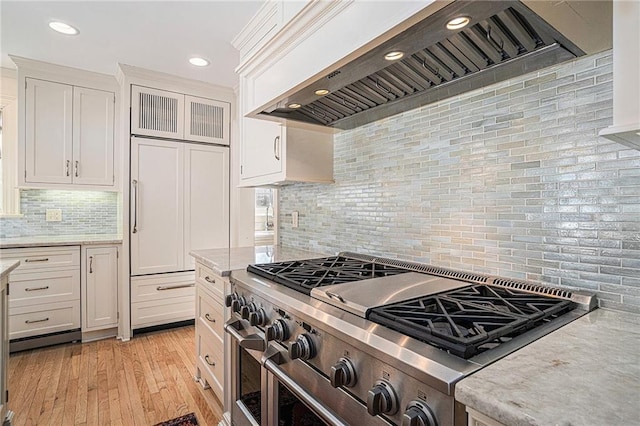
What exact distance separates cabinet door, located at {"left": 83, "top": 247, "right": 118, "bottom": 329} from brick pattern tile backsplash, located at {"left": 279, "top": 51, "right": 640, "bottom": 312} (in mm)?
2517

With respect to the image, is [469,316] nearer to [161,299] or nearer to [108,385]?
[108,385]

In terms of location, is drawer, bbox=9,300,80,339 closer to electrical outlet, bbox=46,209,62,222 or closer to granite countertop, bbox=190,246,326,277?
electrical outlet, bbox=46,209,62,222

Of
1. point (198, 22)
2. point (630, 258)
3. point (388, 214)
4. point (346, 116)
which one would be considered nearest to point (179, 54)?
point (198, 22)

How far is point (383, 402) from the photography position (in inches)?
28.1

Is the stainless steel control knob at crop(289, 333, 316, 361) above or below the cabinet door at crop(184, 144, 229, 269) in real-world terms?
below

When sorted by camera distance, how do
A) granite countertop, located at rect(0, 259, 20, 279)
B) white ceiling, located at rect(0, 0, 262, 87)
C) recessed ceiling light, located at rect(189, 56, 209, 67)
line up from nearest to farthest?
1. granite countertop, located at rect(0, 259, 20, 279)
2. white ceiling, located at rect(0, 0, 262, 87)
3. recessed ceiling light, located at rect(189, 56, 209, 67)

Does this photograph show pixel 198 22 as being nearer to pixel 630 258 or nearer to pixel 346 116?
pixel 346 116

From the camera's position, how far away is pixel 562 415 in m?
0.48

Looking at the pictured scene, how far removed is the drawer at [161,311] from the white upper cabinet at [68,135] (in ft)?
4.01

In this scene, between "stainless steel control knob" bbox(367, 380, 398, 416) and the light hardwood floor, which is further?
the light hardwood floor

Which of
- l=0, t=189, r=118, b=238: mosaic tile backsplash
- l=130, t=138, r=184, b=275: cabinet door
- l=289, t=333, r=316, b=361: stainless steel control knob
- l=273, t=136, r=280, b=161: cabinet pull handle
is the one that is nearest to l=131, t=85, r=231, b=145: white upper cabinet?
l=130, t=138, r=184, b=275: cabinet door

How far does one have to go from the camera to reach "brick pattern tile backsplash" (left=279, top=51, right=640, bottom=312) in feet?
3.10

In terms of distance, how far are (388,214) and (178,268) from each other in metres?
2.39

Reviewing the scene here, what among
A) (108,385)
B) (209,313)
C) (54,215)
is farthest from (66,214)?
(209,313)
